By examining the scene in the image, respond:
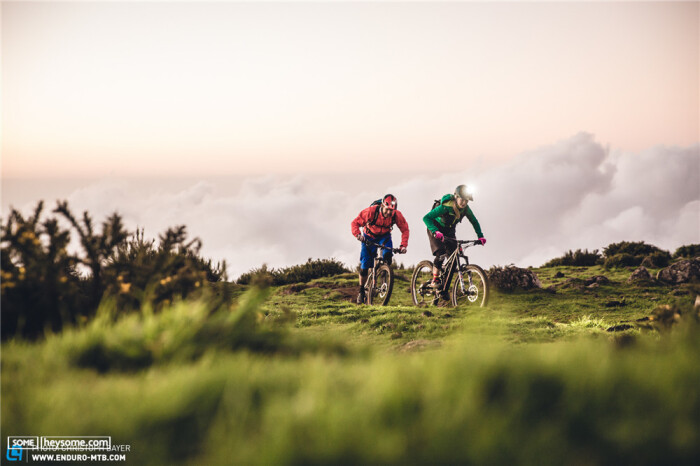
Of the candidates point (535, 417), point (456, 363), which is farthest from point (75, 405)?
point (535, 417)

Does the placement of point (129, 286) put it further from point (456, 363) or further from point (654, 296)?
point (654, 296)

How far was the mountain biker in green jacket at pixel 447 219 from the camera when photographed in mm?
10930

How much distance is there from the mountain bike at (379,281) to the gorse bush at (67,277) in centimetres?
527

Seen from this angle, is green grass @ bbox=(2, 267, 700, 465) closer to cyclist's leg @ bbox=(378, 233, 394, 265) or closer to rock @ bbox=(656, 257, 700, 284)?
cyclist's leg @ bbox=(378, 233, 394, 265)

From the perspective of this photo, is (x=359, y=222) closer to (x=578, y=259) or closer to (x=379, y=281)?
(x=379, y=281)

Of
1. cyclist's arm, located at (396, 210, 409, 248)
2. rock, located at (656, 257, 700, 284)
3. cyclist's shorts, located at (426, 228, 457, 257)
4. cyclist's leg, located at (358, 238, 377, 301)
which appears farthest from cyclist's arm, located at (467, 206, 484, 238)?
rock, located at (656, 257, 700, 284)

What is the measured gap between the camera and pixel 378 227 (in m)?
11.6

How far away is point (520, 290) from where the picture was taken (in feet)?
44.0

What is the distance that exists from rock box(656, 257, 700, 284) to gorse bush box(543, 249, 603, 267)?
504 cm

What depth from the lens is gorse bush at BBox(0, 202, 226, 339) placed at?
538cm

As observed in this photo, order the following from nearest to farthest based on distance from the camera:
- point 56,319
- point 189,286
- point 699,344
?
point 699,344 < point 56,319 < point 189,286

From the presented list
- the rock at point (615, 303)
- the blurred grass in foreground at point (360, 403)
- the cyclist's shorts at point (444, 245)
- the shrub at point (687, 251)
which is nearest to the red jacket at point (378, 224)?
the cyclist's shorts at point (444, 245)

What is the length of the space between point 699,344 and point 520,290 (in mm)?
9247

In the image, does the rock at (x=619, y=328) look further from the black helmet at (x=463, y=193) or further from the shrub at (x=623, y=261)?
the shrub at (x=623, y=261)
